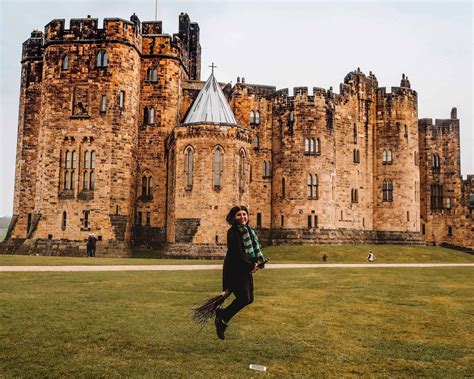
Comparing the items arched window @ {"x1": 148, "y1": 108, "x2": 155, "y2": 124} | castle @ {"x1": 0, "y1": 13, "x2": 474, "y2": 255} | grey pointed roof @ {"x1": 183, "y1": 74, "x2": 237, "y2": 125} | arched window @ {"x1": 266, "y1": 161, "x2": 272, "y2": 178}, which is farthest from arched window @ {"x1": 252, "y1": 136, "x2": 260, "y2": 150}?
arched window @ {"x1": 148, "y1": 108, "x2": 155, "y2": 124}

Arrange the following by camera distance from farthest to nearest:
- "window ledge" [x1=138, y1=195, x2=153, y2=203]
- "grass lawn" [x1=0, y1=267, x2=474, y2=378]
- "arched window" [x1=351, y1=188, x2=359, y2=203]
Result: "arched window" [x1=351, y1=188, x2=359, y2=203] < "window ledge" [x1=138, y1=195, x2=153, y2=203] < "grass lawn" [x1=0, y1=267, x2=474, y2=378]

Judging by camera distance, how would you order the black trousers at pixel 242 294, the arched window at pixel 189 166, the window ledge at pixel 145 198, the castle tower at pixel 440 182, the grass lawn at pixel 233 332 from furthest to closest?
1. the castle tower at pixel 440 182
2. the window ledge at pixel 145 198
3. the arched window at pixel 189 166
4. the black trousers at pixel 242 294
5. the grass lawn at pixel 233 332

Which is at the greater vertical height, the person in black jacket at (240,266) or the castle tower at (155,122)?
the castle tower at (155,122)

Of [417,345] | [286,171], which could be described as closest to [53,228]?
[286,171]

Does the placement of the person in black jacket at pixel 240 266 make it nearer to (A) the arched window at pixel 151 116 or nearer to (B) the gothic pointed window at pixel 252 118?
(A) the arched window at pixel 151 116

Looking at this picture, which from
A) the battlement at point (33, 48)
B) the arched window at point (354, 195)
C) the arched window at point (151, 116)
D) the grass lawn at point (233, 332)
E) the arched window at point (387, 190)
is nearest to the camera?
the grass lawn at point (233, 332)

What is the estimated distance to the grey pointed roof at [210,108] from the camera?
130 feet

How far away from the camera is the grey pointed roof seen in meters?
39.7

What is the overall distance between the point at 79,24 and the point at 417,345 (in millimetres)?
38169

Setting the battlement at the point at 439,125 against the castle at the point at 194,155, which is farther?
the battlement at the point at 439,125

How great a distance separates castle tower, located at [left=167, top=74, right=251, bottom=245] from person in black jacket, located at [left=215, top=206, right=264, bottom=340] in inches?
1083

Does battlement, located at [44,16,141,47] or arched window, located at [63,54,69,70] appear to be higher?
battlement, located at [44,16,141,47]

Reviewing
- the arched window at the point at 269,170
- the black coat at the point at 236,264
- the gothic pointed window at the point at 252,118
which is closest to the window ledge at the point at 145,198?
the arched window at the point at 269,170

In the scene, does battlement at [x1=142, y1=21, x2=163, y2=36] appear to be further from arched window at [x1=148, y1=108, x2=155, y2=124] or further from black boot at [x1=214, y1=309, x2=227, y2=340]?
black boot at [x1=214, y1=309, x2=227, y2=340]
